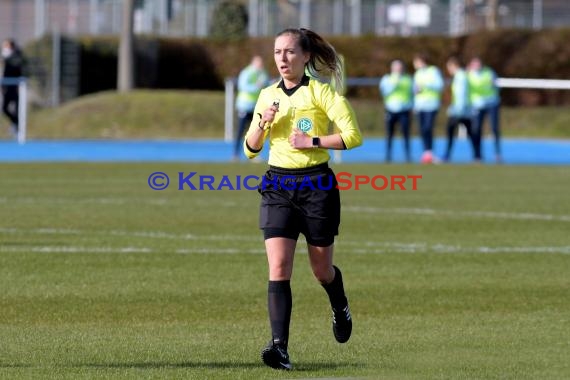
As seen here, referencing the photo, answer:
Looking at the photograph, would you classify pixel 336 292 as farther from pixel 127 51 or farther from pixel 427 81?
pixel 127 51

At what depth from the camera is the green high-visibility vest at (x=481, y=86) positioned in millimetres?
29391

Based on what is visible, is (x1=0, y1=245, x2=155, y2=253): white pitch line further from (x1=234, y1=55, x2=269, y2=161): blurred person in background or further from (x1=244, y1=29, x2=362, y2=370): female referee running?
(x1=234, y1=55, x2=269, y2=161): blurred person in background

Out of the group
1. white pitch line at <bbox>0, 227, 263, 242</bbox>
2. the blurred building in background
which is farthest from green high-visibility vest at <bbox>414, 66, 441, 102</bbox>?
the blurred building in background

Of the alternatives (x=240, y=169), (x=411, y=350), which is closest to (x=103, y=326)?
(x=411, y=350)

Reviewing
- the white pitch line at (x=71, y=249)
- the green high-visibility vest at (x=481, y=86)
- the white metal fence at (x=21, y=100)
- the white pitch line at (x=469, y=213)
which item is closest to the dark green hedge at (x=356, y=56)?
the white metal fence at (x=21, y=100)

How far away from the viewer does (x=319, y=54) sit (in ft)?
27.3

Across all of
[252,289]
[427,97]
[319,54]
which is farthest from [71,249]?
[427,97]

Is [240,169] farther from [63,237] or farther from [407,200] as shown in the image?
[63,237]

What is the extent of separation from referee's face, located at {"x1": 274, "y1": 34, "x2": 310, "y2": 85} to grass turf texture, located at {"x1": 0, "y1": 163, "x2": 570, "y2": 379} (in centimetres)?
160

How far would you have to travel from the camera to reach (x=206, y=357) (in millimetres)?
8117

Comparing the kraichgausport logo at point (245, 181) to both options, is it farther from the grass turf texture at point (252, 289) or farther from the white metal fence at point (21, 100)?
the white metal fence at point (21, 100)

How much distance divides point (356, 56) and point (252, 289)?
128ft

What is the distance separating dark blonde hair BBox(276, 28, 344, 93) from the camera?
8.19 meters

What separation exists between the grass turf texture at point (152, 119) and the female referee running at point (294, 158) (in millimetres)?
31601
